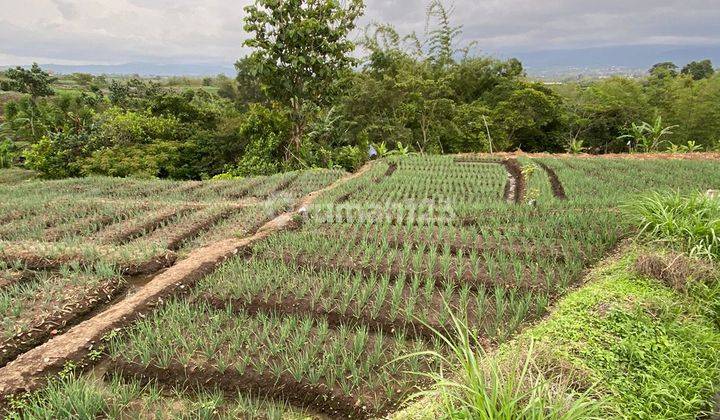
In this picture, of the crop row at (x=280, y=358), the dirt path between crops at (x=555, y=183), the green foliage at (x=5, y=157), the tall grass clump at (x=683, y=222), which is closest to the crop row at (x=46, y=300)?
the crop row at (x=280, y=358)

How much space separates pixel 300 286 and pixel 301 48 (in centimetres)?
1000

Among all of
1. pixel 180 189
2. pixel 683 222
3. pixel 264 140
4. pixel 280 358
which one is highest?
pixel 264 140

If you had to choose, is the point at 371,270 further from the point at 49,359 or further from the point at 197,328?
the point at 49,359

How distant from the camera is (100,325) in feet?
11.1

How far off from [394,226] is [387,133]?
39.1 feet

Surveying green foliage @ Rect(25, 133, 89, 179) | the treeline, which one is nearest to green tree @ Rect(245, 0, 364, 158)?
the treeline

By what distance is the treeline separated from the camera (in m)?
12.7

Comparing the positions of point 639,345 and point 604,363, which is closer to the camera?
point 604,363

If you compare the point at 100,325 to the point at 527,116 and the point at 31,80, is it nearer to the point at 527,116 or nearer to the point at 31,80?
the point at 527,116

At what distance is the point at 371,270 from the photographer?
4.45 metres

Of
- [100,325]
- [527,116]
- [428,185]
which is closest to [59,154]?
[428,185]

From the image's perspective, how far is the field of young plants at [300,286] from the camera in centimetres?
273

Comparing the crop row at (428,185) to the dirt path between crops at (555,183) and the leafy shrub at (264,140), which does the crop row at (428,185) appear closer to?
the dirt path between crops at (555,183)

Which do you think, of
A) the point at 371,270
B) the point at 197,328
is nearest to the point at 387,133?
the point at 371,270
